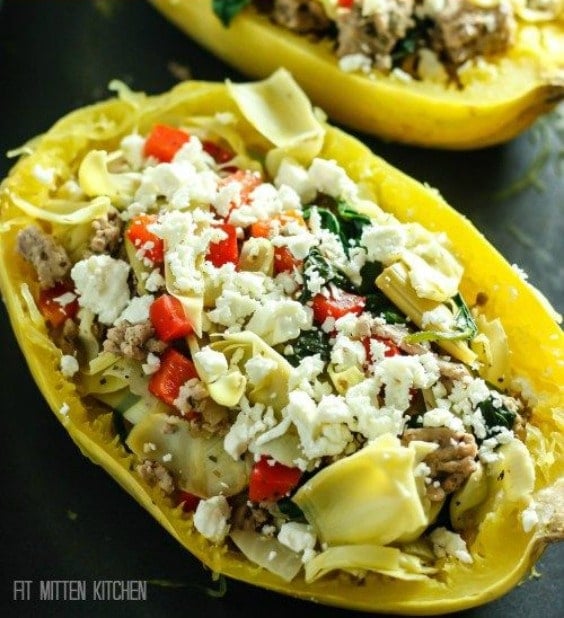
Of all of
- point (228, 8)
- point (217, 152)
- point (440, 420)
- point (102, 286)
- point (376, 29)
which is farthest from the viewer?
point (228, 8)

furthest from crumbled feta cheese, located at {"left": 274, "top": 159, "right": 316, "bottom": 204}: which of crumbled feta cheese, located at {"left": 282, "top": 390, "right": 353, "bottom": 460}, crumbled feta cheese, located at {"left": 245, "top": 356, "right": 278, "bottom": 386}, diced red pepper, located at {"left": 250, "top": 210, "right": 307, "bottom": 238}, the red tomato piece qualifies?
crumbled feta cheese, located at {"left": 282, "top": 390, "right": 353, "bottom": 460}

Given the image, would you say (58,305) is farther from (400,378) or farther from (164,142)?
(400,378)

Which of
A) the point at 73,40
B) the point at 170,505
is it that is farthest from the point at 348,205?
the point at 73,40

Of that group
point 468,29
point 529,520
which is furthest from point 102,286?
point 468,29

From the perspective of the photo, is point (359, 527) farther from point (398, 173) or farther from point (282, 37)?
point (282, 37)

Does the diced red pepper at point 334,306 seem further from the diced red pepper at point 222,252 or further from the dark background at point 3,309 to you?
the dark background at point 3,309

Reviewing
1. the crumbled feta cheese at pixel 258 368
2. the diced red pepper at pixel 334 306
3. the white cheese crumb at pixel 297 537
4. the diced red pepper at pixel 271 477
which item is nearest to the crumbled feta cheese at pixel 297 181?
the diced red pepper at pixel 334 306
